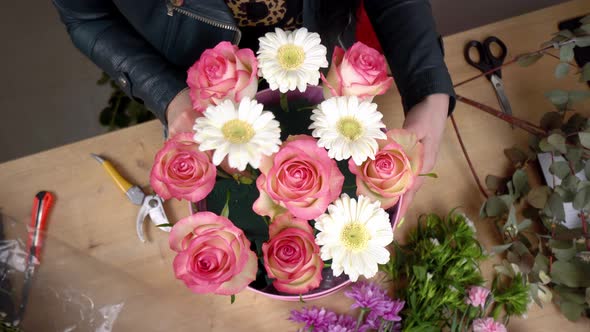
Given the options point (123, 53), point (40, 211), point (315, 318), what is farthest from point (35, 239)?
point (315, 318)

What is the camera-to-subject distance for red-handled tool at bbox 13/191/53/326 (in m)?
0.60

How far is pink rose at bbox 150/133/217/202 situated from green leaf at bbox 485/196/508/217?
44 centimetres

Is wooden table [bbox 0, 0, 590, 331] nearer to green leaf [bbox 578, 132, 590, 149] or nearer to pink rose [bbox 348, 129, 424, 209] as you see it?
green leaf [bbox 578, 132, 590, 149]

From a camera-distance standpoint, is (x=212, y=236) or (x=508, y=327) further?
(x=508, y=327)

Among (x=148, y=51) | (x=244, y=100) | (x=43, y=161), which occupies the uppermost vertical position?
(x=244, y=100)

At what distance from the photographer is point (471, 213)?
68 cm

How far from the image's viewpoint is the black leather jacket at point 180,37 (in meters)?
0.60

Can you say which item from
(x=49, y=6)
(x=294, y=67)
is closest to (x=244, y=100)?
(x=294, y=67)

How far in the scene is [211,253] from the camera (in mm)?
348

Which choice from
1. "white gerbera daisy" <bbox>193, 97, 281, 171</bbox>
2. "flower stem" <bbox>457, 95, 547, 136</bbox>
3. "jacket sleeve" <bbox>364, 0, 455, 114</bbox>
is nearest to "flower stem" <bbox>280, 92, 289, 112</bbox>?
"white gerbera daisy" <bbox>193, 97, 281, 171</bbox>

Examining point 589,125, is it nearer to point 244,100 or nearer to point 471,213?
point 471,213

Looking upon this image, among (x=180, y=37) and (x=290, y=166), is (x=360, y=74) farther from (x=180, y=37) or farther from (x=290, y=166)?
(x=180, y=37)

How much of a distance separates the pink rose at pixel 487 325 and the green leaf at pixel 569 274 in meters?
0.10

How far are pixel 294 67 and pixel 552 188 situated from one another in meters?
0.48
